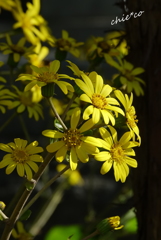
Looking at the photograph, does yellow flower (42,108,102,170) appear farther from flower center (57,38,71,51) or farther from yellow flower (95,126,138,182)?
flower center (57,38,71,51)

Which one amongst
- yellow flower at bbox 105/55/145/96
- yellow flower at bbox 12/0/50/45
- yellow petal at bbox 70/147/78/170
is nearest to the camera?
yellow petal at bbox 70/147/78/170

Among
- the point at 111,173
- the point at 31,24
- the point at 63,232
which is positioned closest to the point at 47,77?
the point at 31,24

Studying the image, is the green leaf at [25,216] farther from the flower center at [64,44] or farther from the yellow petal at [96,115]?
the flower center at [64,44]

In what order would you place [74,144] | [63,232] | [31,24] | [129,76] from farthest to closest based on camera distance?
1. [63,232]
2. [31,24]
3. [129,76]
4. [74,144]

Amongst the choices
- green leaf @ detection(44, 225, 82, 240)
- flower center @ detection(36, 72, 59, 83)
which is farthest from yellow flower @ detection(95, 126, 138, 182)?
green leaf @ detection(44, 225, 82, 240)

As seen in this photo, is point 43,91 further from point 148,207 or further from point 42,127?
point 42,127

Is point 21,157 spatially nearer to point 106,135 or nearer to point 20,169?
point 20,169
